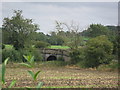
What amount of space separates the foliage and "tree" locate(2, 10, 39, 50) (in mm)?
7991

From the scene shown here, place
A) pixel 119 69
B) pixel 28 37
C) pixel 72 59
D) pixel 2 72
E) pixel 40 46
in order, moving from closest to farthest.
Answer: pixel 2 72, pixel 119 69, pixel 72 59, pixel 28 37, pixel 40 46

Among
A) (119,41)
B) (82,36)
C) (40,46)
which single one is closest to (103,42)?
(119,41)

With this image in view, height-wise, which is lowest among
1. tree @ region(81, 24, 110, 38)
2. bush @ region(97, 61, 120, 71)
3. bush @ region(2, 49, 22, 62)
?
bush @ region(97, 61, 120, 71)

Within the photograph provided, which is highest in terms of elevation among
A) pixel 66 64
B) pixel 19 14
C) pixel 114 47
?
pixel 19 14

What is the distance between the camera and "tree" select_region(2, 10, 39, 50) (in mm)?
23438

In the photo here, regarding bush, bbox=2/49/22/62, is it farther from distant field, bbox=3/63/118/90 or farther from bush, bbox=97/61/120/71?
distant field, bbox=3/63/118/90

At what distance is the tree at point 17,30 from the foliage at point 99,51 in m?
7.99

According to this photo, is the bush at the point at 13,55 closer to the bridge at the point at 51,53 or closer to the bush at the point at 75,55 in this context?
the bush at the point at 75,55

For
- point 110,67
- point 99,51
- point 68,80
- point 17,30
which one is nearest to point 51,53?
point 17,30

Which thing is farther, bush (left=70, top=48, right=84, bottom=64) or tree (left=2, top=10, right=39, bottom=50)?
tree (left=2, top=10, right=39, bottom=50)

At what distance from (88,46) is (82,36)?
6.06m

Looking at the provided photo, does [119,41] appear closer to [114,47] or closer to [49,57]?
[114,47]

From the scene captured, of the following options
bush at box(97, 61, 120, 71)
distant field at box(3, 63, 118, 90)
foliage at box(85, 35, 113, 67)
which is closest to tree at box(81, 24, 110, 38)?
foliage at box(85, 35, 113, 67)

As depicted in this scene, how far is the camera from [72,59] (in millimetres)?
21469
